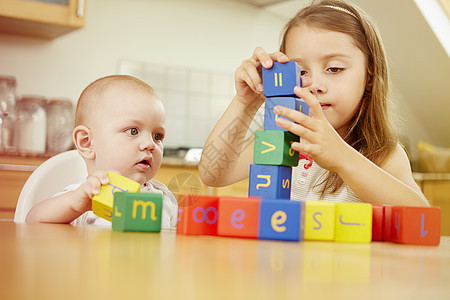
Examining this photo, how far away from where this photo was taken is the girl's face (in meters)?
1.31

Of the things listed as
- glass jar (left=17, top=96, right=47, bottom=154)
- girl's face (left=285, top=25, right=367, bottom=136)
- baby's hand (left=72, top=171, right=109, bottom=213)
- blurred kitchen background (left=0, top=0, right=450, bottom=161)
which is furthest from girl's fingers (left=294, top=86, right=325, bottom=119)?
blurred kitchen background (left=0, top=0, right=450, bottom=161)

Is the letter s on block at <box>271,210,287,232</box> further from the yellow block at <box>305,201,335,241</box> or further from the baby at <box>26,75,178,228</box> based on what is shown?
the baby at <box>26,75,178,228</box>

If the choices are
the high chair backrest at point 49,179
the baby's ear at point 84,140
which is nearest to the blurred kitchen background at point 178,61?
the high chair backrest at point 49,179

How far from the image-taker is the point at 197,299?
0.29 metres

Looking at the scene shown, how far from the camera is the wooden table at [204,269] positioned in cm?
31

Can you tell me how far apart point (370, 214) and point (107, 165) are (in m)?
0.70

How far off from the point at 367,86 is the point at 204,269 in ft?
4.04

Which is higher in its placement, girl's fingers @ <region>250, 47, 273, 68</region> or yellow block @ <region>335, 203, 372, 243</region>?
girl's fingers @ <region>250, 47, 273, 68</region>

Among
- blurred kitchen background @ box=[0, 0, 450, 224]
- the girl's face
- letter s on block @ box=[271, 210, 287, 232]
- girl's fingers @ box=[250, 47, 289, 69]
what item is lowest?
letter s on block @ box=[271, 210, 287, 232]

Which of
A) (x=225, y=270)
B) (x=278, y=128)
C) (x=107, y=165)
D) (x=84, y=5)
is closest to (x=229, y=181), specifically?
(x=107, y=165)

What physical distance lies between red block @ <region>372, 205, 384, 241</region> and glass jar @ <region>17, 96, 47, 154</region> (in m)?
2.66

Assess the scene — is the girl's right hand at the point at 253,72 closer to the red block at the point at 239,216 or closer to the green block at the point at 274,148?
the green block at the point at 274,148

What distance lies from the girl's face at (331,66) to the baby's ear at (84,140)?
0.56 meters

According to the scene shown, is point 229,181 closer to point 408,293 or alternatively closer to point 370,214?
point 370,214
